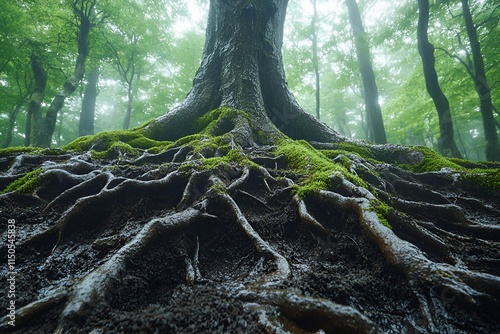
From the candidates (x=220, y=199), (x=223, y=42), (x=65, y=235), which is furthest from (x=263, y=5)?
(x=65, y=235)

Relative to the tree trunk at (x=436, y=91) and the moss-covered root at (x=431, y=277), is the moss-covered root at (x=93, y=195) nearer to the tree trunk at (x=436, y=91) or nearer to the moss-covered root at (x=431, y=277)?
the moss-covered root at (x=431, y=277)

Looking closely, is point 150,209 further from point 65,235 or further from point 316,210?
point 316,210

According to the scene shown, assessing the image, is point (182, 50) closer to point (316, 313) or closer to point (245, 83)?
point (245, 83)

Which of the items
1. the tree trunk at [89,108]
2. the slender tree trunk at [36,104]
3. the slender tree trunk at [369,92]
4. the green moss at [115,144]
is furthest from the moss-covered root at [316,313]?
the tree trunk at [89,108]

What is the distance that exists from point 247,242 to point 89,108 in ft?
61.2

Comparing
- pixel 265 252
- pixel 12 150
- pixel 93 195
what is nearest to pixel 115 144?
pixel 12 150

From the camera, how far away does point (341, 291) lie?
4.83 feet

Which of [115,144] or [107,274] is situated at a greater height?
[115,144]

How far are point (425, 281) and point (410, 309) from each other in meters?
0.19

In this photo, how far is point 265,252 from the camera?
1861 mm

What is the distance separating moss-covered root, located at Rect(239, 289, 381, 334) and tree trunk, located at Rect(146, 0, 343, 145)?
4280 millimetres

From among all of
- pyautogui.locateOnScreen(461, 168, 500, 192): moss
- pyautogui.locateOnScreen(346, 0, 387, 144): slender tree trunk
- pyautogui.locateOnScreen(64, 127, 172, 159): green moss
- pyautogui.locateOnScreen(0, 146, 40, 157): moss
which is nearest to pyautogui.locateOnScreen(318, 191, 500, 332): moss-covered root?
pyautogui.locateOnScreen(461, 168, 500, 192): moss

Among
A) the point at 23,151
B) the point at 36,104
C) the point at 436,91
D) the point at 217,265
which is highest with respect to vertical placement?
the point at 36,104

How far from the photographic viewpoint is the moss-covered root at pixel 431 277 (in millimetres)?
1277
